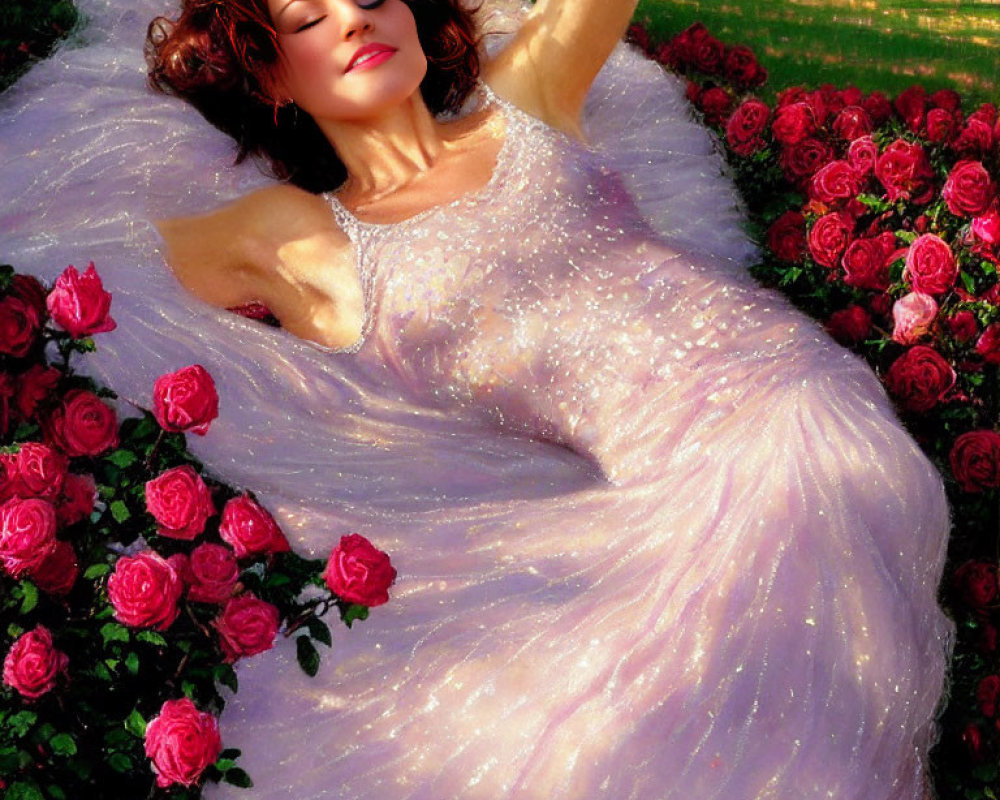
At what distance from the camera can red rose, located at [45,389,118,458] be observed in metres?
1.48

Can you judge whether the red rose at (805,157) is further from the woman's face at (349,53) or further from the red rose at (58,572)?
the red rose at (58,572)

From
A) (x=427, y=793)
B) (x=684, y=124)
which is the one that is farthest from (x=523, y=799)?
(x=684, y=124)

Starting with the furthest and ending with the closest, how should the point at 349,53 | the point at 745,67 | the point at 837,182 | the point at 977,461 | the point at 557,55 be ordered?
the point at 745,67
the point at 837,182
the point at 557,55
the point at 349,53
the point at 977,461

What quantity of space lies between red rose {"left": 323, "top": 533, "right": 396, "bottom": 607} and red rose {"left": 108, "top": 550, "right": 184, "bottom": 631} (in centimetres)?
18

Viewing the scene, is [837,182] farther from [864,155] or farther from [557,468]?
[557,468]

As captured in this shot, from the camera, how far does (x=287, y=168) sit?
7.50ft

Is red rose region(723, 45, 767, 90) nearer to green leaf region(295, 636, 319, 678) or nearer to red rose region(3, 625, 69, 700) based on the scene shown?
green leaf region(295, 636, 319, 678)

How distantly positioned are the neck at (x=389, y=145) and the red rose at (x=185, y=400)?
848 mm

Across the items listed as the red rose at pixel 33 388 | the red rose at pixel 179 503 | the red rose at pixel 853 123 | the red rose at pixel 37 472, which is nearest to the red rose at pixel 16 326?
the red rose at pixel 33 388

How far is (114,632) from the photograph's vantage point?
57.7 inches

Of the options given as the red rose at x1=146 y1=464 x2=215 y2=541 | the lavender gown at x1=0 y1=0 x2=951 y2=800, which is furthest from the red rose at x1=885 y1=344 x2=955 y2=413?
the red rose at x1=146 y1=464 x2=215 y2=541

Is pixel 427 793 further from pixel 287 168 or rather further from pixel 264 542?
pixel 287 168

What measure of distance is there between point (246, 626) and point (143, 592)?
0.15 meters

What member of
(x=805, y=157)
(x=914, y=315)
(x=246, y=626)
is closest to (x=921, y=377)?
(x=914, y=315)
